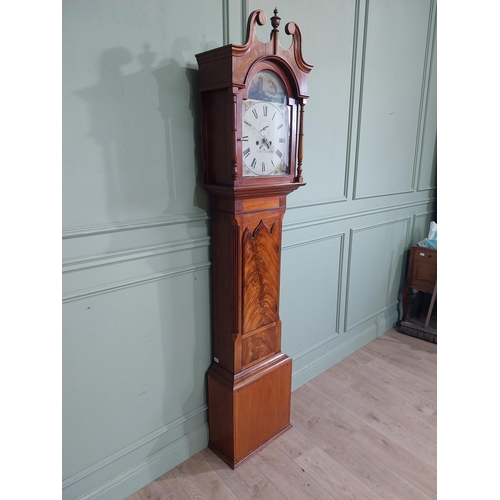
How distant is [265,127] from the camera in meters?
1.36

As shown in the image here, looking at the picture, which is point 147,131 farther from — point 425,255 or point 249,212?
point 425,255

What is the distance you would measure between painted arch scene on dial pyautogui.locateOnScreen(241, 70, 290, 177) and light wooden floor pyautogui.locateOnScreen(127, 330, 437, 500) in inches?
46.9

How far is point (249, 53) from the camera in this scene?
123 centimetres

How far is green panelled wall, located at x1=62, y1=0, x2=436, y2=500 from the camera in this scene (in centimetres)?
119

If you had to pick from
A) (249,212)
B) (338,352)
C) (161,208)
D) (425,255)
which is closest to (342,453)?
(338,352)

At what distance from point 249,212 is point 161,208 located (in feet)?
1.03

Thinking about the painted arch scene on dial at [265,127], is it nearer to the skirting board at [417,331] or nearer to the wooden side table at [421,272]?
the wooden side table at [421,272]

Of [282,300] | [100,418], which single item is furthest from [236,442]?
[282,300]

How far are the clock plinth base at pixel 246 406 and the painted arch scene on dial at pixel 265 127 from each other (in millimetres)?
815

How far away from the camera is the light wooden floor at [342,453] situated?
1.50m

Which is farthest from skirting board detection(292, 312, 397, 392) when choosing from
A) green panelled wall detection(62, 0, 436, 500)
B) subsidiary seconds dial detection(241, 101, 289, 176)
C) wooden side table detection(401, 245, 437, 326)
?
→ subsidiary seconds dial detection(241, 101, 289, 176)

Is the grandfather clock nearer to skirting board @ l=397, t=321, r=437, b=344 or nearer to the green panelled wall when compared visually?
the green panelled wall

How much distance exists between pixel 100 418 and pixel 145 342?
295 mm

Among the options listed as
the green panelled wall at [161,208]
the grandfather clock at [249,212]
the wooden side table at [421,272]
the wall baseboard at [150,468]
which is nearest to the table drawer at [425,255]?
the wooden side table at [421,272]
